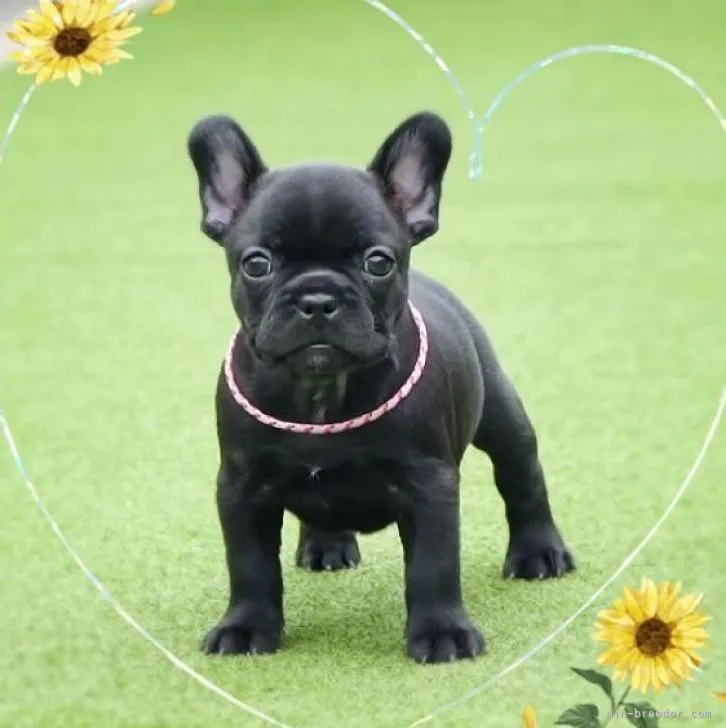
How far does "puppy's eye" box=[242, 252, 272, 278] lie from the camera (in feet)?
6.68

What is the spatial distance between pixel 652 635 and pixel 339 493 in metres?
0.67

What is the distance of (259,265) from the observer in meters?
2.04

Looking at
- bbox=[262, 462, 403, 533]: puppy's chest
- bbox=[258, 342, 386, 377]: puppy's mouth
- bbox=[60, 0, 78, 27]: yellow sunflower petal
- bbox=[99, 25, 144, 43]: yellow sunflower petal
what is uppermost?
bbox=[60, 0, 78, 27]: yellow sunflower petal

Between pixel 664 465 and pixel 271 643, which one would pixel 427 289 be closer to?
pixel 271 643

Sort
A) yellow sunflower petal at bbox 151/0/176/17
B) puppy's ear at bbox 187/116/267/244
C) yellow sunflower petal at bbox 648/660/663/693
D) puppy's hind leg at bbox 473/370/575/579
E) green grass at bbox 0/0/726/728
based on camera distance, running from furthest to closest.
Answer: puppy's hind leg at bbox 473/370/575/579 → green grass at bbox 0/0/726/728 → puppy's ear at bbox 187/116/267/244 → yellow sunflower petal at bbox 151/0/176/17 → yellow sunflower petal at bbox 648/660/663/693

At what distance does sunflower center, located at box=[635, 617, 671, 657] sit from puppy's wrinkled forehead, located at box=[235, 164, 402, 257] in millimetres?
619

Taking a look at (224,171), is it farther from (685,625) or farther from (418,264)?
(418,264)

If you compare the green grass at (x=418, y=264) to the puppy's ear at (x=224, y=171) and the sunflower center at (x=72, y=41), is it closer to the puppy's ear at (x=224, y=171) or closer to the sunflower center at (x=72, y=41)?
the puppy's ear at (x=224, y=171)

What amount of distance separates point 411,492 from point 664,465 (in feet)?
3.12

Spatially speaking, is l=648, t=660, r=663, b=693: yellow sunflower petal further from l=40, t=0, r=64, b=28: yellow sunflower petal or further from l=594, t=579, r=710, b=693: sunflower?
l=40, t=0, r=64, b=28: yellow sunflower petal

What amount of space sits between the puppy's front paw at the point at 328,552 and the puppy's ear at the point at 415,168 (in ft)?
2.01

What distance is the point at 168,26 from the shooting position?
7.57 meters

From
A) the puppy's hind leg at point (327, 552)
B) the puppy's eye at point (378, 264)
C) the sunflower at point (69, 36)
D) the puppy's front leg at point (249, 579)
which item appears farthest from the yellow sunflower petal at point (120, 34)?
the puppy's hind leg at point (327, 552)

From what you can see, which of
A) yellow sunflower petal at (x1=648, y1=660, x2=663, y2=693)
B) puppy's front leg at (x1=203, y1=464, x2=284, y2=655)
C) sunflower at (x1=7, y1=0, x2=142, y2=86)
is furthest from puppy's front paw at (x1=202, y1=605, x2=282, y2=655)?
yellow sunflower petal at (x1=648, y1=660, x2=663, y2=693)
